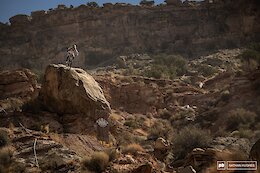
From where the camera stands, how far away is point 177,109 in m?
28.5

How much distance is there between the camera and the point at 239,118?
21281 mm

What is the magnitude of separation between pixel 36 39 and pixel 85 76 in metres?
32.2

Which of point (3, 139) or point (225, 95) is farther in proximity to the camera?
point (225, 95)

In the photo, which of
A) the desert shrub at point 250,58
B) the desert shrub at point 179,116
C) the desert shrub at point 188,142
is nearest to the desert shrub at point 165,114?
the desert shrub at point 179,116

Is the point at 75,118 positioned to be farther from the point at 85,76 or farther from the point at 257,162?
the point at 257,162

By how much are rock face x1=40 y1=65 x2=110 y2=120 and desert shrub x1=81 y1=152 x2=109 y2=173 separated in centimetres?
509

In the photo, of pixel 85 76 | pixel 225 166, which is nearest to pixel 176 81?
pixel 85 76

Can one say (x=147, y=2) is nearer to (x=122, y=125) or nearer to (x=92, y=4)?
(x=92, y=4)

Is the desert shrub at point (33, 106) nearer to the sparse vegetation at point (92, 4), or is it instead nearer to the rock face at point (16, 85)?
the rock face at point (16, 85)

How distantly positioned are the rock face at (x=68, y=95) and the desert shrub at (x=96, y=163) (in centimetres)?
509

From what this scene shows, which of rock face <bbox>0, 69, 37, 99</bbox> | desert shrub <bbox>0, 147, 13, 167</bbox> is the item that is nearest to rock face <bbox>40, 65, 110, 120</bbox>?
desert shrub <bbox>0, 147, 13, 167</bbox>

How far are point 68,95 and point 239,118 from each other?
8331 millimetres

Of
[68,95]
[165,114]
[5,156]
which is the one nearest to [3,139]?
[5,156]

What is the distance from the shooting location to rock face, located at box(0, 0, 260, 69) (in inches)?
1884
